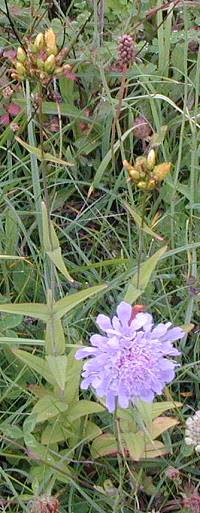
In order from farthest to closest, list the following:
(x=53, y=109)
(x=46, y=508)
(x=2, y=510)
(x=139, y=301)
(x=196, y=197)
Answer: (x=53, y=109) < (x=196, y=197) < (x=139, y=301) < (x=2, y=510) < (x=46, y=508)

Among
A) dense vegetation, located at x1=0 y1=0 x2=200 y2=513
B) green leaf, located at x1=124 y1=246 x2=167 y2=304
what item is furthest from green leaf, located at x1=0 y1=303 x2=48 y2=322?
green leaf, located at x1=124 y1=246 x2=167 y2=304

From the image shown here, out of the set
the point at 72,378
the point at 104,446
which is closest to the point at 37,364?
the point at 72,378

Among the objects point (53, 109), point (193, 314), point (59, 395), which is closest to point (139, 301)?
point (193, 314)

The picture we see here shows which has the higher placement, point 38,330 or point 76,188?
point 76,188

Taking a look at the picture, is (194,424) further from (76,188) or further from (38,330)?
(76,188)

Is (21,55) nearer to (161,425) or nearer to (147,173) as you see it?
(147,173)

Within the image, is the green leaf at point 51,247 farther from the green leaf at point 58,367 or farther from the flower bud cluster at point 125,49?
the flower bud cluster at point 125,49
